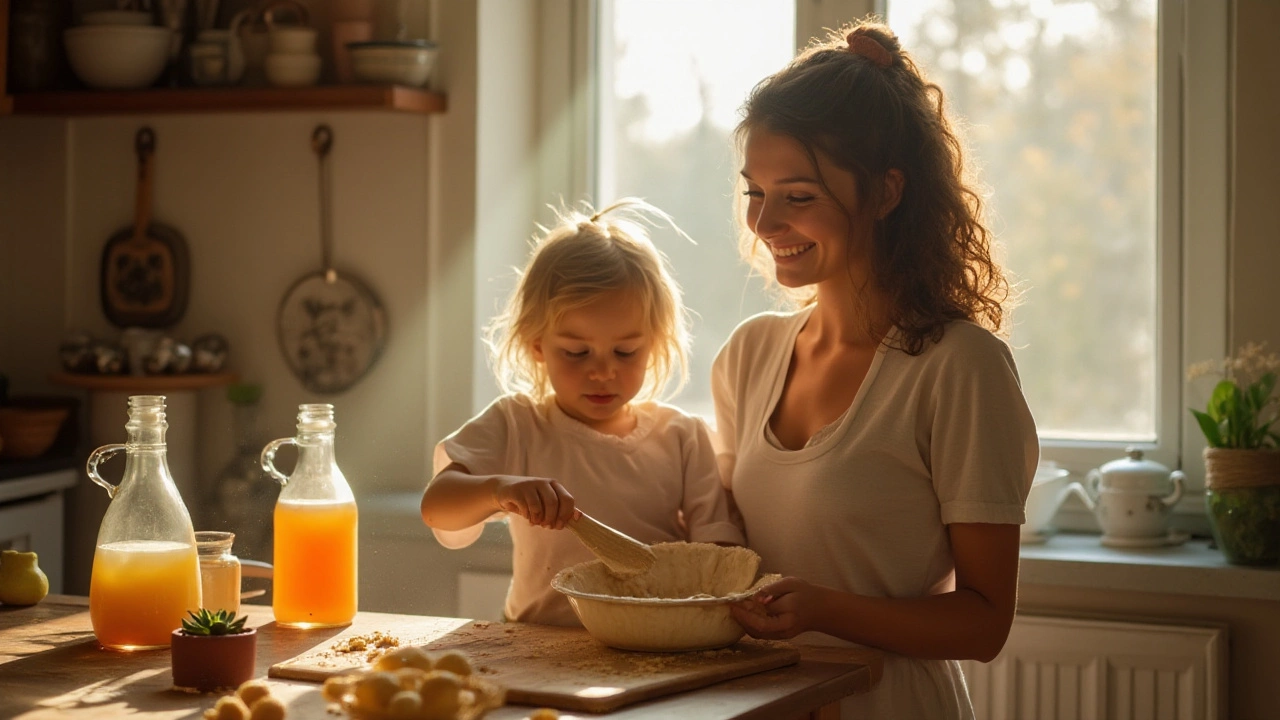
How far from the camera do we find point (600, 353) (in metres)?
1.66

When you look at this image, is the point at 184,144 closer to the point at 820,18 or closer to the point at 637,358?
the point at 820,18

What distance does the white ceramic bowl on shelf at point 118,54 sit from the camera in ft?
8.83

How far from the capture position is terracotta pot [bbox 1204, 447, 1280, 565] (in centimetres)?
214

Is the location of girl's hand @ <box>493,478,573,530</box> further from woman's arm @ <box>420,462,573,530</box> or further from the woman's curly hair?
the woman's curly hair

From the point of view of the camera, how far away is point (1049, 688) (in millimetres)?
2279

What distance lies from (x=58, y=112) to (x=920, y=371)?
75.3 inches

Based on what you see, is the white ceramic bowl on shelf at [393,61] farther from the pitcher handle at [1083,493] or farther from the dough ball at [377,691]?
the dough ball at [377,691]

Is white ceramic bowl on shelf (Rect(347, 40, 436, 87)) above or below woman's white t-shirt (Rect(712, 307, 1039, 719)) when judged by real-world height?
above

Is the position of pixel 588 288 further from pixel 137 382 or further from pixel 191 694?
pixel 137 382

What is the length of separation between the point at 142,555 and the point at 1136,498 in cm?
159

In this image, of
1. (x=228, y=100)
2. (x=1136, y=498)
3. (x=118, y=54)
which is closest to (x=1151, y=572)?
(x=1136, y=498)

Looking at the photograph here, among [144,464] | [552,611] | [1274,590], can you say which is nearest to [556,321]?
[552,611]

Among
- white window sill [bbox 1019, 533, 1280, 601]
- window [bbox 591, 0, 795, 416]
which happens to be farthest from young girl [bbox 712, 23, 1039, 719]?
window [bbox 591, 0, 795, 416]

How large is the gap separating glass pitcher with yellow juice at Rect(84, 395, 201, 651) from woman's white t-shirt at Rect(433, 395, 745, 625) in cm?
33
